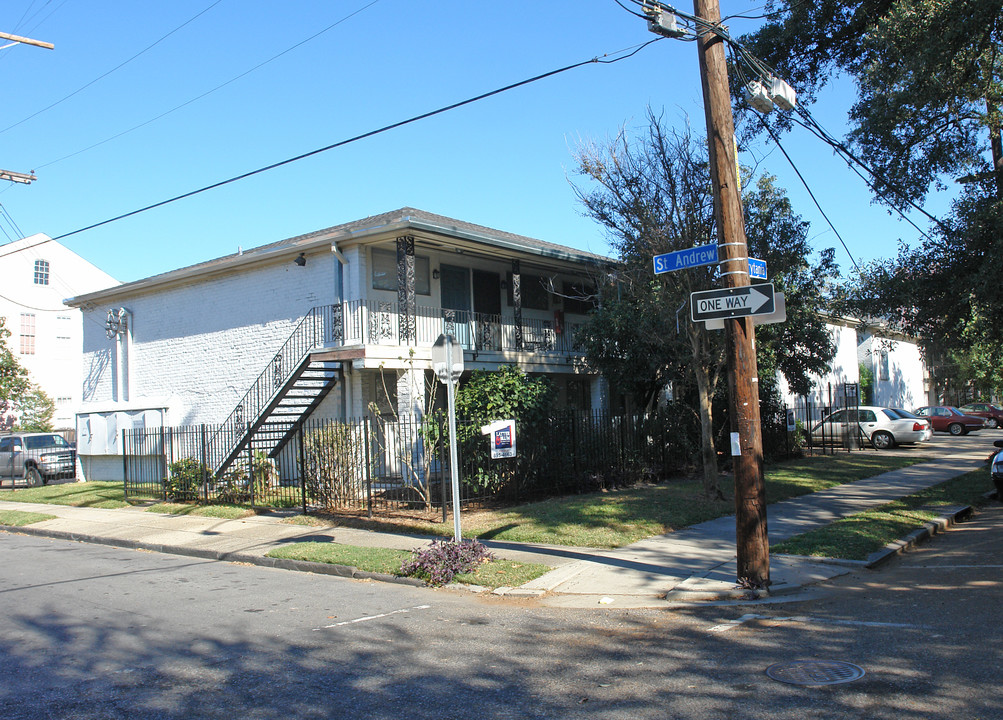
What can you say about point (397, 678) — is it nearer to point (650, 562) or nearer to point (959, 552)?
point (650, 562)

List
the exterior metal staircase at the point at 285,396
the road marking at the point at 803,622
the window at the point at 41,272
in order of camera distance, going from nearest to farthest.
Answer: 1. the road marking at the point at 803,622
2. the exterior metal staircase at the point at 285,396
3. the window at the point at 41,272

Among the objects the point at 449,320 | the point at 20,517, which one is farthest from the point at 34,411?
the point at 449,320

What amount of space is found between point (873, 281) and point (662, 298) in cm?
475

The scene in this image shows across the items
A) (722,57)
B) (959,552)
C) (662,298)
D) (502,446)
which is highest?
(722,57)

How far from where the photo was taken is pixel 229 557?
1204cm

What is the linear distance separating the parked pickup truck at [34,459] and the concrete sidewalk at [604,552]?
6.11 m

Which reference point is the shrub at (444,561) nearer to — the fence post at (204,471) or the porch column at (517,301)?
the fence post at (204,471)

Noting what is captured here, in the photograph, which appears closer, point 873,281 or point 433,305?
point 873,281

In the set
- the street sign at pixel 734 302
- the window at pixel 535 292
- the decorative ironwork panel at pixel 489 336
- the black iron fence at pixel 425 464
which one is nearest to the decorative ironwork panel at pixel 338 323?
the black iron fence at pixel 425 464

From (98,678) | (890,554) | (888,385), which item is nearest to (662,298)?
(890,554)

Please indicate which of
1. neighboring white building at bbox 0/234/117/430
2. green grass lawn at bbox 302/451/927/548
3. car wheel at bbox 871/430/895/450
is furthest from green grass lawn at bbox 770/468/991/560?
neighboring white building at bbox 0/234/117/430

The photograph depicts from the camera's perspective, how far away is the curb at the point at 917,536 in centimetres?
982

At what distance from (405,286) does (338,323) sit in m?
1.78

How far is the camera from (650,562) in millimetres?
9906
